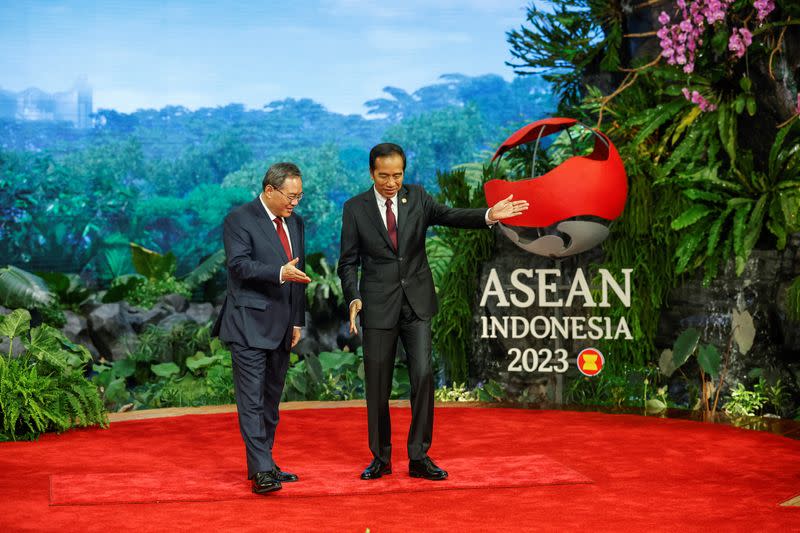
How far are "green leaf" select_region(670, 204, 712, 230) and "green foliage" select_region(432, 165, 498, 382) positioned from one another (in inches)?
66.1

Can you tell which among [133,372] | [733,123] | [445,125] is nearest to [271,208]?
[733,123]

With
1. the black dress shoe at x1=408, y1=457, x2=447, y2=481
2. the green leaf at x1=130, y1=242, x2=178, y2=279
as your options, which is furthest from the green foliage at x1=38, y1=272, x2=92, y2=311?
the black dress shoe at x1=408, y1=457, x2=447, y2=481

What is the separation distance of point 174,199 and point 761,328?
16541 mm

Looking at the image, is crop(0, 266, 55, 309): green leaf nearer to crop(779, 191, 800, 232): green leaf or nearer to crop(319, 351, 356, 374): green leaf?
crop(319, 351, 356, 374): green leaf

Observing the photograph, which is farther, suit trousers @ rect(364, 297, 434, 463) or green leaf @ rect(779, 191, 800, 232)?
green leaf @ rect(779, 191, 800, 232)

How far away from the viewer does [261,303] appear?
580cm

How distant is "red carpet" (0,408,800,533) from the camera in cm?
501

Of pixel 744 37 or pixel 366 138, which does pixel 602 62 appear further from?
pixel 366 138

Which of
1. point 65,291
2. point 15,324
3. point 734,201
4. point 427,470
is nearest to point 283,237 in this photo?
point 427,470

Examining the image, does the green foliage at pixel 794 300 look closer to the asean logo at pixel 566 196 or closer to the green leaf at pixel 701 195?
the green leaf at pixel 701 195

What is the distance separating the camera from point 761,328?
29.8ft

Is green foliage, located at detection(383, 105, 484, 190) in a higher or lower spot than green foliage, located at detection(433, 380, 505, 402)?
higher

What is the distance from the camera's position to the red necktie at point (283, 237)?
19.6ft

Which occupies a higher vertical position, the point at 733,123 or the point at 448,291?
the point at 733,123
